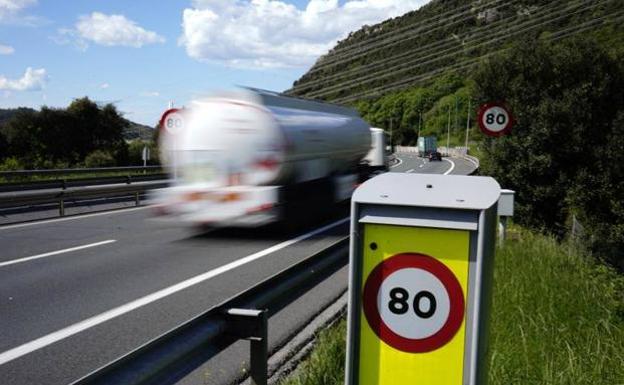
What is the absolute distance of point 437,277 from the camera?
238 centimetres

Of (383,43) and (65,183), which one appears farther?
(383,43)

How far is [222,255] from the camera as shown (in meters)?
10.8

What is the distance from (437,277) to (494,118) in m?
13.6

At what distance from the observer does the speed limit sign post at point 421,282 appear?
235cm

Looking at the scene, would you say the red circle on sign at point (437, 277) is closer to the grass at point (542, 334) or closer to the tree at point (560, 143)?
the grass at point (542, 334)

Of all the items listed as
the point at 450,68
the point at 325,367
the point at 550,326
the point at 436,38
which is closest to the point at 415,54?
the point at 436,38

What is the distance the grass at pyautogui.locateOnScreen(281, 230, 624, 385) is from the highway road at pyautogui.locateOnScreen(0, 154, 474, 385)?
1055 millimetres

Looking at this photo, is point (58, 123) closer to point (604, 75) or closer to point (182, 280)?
point (604, 75)

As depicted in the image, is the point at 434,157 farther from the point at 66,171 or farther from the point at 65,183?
the point at 65,183

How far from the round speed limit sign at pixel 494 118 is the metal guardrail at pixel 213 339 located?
39.8 feet

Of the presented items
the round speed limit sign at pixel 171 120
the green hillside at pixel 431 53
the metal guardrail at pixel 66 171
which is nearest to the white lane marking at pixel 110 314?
the round speed limit sign at pixel 171 120

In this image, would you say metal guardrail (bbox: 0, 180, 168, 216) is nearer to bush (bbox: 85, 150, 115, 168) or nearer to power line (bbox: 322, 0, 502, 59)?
bush (bbox: 85, 150, 115, 168)

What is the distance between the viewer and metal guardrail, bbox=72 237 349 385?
7.05 feet

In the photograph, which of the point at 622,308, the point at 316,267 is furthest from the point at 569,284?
the point at 316,267
